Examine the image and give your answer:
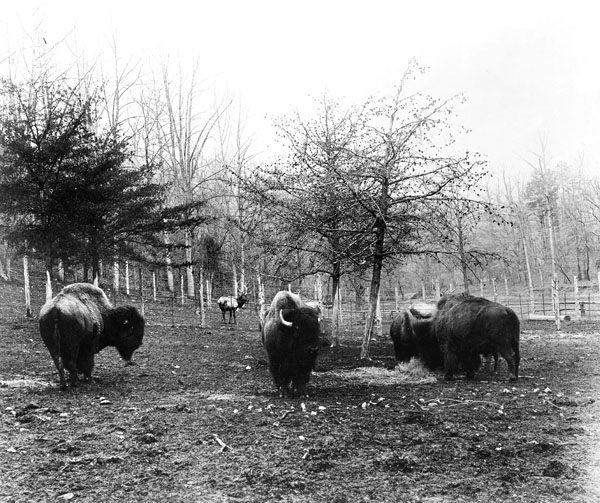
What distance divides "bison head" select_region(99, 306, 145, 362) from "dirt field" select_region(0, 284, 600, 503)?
0.58 meters

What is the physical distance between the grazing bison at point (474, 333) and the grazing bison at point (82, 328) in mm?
5491

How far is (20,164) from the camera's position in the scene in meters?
14.0

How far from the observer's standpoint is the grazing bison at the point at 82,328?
7.88m

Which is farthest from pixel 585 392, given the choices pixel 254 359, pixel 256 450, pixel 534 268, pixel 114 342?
pixel 534 268

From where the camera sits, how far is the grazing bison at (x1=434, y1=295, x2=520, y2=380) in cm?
877

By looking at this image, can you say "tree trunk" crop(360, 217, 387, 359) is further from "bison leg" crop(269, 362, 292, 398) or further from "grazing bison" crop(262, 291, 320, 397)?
"bison leg" crop(269, 362, 292, 398)

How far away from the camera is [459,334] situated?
9.19 metres

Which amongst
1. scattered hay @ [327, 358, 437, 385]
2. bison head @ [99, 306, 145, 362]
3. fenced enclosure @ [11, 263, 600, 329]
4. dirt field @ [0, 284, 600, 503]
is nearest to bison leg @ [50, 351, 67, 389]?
dirt field @ [0, 284, 600, 503]

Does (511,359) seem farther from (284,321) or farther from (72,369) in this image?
(72,369)

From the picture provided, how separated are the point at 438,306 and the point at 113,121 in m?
27.0

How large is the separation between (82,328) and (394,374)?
5517 millimetres

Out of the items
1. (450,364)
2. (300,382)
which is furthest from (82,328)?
(450,364)

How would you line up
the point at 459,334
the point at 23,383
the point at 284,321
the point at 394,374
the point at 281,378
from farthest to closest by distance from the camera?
the point at 394,374, the point at 459,334, the point at 23,383, the point at 281,378, the point at 284,321

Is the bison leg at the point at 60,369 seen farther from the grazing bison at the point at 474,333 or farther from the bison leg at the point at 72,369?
the grazing bison at the point at 474,333
